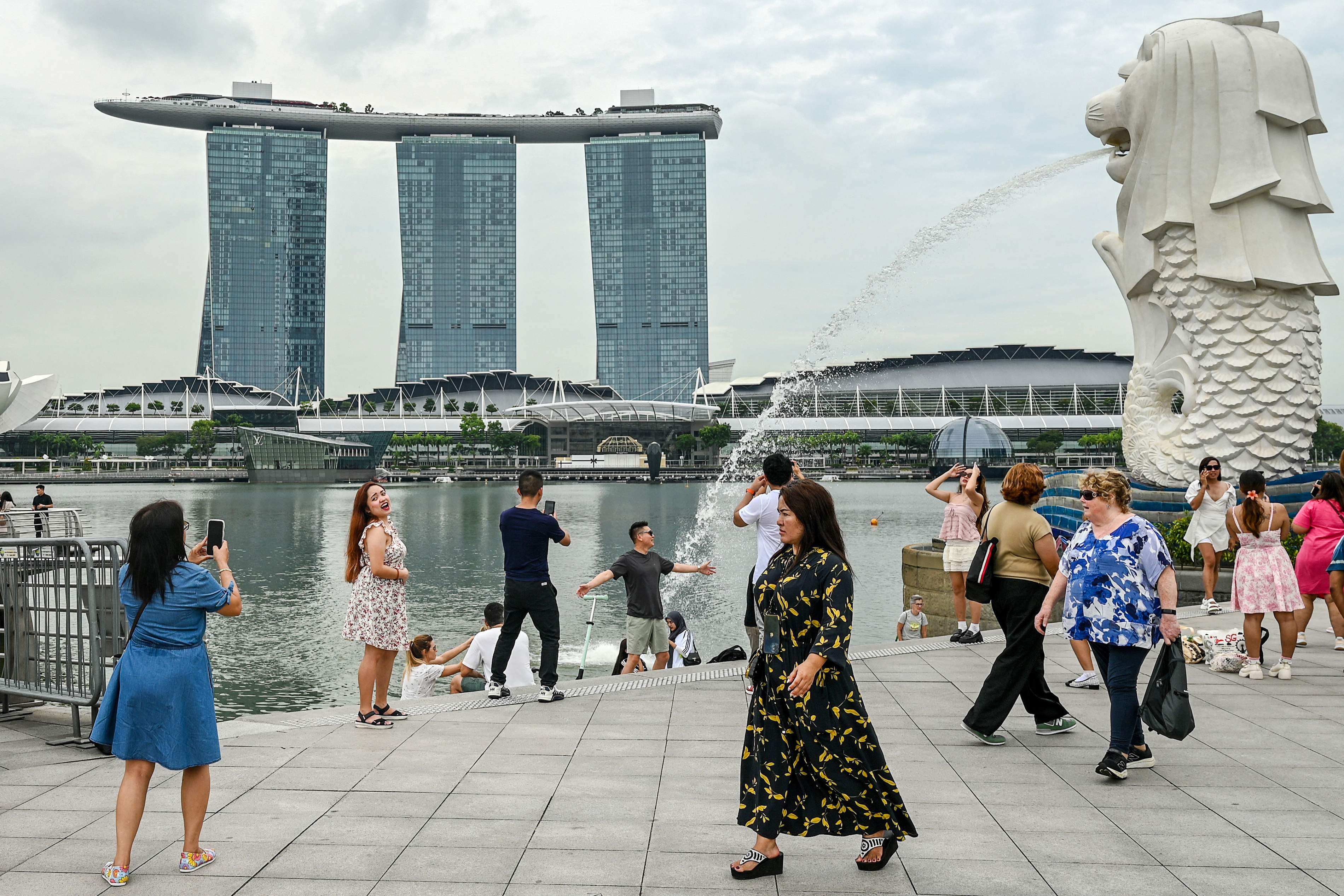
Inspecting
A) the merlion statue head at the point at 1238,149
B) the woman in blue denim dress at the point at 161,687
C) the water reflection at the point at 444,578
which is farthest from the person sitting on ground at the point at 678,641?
the merlion statue head at the point at 1238,149

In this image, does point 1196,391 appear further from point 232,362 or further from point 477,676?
point 232,362

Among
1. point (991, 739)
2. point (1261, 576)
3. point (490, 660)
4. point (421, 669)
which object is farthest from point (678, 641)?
point (1261, 576)

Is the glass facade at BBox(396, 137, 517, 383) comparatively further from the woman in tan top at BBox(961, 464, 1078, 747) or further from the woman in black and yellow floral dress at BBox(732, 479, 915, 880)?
the woman in black and yellow floral dress at BBox(732, 479, 915, 880)

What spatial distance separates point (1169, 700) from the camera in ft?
17.2

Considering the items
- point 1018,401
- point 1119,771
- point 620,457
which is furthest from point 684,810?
point 1018,401

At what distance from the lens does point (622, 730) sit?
655 centimetres

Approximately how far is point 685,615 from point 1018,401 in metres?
106

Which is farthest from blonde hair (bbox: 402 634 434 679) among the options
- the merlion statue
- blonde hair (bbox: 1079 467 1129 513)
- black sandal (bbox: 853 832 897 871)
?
the merlion statue

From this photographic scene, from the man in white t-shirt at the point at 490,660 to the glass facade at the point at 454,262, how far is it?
143 meters

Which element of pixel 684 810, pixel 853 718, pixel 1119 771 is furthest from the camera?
pixel 1119 771

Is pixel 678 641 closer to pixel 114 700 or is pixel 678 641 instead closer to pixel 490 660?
pixel 490 660

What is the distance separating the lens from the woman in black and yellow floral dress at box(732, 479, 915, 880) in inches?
157

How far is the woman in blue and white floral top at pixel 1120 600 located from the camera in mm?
5316

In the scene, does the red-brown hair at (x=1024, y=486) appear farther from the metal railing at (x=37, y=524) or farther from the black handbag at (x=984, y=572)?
the metal railing at (x=37, y=524)
